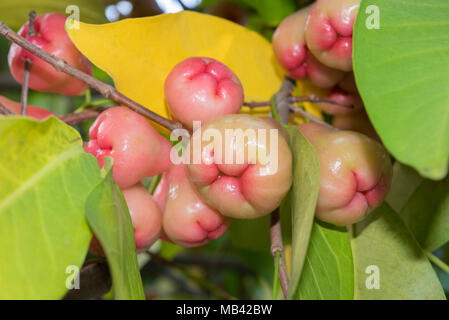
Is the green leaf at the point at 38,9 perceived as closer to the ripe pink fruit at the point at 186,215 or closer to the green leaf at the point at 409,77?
the ripe pink fruit at the point at 186,215

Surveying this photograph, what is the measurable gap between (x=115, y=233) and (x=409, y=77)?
1.13 ft

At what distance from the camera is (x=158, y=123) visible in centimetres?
67

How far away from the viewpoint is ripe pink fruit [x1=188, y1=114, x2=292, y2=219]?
0.56m

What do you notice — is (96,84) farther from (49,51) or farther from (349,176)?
(349,176)

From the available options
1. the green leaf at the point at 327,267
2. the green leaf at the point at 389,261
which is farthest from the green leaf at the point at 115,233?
the green leaf at the point at 389,261

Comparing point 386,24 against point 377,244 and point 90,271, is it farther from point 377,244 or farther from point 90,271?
point 90,271

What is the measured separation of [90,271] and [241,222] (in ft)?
1.16

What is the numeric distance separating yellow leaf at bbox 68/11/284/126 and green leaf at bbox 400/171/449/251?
1.00ft

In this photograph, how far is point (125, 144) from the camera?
0.64 m

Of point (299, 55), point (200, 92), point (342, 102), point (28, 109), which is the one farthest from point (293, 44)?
point (28, 109)

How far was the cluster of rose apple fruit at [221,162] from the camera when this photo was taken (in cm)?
57

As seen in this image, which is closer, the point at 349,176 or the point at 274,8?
the point at 349,176

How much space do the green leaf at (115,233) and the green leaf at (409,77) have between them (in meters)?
0.28
